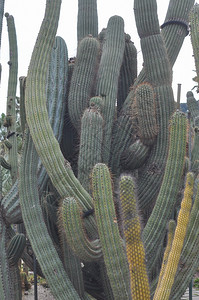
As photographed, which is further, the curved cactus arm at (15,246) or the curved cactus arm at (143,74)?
the curved cactus arm at (143,74)

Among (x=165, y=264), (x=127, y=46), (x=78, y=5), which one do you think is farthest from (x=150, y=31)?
(x=165, y=264)

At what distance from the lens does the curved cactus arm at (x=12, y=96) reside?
5.39m

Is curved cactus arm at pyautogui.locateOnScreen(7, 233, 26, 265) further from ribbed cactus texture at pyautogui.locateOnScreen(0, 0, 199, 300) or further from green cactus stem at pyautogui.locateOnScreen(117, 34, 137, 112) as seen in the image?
green cactus stem at pyautogui.locateOnScreen(117, 34, 137, 112)

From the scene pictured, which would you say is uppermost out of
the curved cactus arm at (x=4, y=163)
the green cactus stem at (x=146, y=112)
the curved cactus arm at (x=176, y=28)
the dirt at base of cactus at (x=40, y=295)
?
the curved cactus arm at (x=176, y=28)

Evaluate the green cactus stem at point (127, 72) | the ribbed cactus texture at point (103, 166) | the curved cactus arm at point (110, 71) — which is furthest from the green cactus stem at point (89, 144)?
the green cactus stem at point (127, 72)

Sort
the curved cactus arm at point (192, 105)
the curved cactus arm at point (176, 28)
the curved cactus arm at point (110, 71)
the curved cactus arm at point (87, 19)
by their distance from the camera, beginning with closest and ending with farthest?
the curved cactus arm at point (110, 71)
the curved cactus arm at point (176, 28)
the curved cactus arm at point (87, 19)
the curved cactus arm at point (192, 105)

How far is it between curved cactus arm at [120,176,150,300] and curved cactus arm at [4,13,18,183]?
232 cm

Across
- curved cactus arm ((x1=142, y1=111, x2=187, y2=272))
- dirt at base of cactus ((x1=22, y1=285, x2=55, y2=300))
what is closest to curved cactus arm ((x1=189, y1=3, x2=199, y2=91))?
curved cactus arm ((x1=142, y1=111, x2=187, y2=272))

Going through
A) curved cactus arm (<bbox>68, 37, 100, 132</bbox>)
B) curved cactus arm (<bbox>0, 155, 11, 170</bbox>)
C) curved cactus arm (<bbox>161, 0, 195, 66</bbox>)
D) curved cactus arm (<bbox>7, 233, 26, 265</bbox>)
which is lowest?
curved cactus arm (<bbox>7, 233, 26, 265</bbox>)

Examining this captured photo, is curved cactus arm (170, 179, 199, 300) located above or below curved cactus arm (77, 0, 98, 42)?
below

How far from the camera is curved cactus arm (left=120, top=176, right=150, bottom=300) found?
3203 mm

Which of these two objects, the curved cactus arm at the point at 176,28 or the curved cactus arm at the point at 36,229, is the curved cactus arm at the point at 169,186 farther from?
the curved cactus arm at the point at 176,28

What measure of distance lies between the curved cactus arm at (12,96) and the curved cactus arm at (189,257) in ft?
7.78

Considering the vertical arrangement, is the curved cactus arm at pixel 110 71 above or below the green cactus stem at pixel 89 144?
above
